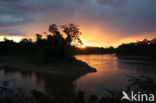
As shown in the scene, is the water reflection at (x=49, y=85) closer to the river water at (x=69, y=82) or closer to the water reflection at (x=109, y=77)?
the river water at (x=69, y=82)

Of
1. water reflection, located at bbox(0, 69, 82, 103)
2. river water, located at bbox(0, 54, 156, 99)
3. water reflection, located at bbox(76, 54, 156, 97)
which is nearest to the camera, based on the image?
water reflection, located at bbox(0, 69, 82, 103)

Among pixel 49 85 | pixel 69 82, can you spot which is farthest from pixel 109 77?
pixel 49 85

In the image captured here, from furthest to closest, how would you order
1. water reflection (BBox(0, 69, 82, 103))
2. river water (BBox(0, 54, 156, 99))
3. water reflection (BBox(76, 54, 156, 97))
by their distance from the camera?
1. water reflection (BBox(76, 54, 156, 97))
2. river water (BBox(0, 54, 156, 99))
3. water reflection (BBox(0, 69, 82, 103))

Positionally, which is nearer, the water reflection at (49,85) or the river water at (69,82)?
the water reflection at (49,85)

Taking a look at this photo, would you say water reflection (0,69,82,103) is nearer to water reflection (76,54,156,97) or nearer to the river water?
the river water

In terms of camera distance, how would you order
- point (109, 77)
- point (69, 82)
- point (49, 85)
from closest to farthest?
point (49, 85), point (69, 82), point (109, 77)

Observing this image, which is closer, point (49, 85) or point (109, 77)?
point (49, 85)

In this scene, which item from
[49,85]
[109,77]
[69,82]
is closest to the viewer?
[49,85]

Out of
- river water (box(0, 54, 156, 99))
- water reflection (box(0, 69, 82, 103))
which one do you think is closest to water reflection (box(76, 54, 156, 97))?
river water (box(0, 54, 156, 99))

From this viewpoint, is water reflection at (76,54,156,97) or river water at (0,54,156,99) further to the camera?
water reflection at (76,54,156,97)

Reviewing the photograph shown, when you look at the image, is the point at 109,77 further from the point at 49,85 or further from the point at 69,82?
the point at 49,85

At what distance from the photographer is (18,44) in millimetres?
74000

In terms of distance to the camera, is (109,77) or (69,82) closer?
(69,82)

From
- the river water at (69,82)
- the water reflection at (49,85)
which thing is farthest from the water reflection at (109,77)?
the water reflection at (49,85)
